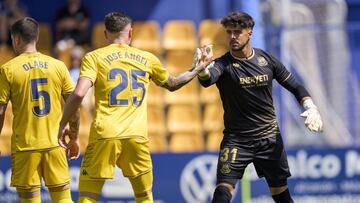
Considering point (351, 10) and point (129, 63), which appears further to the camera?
point (351, 10)

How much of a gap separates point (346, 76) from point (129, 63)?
607 centimetres

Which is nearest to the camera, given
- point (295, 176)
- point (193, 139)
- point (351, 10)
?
Answer: point (295, 176)

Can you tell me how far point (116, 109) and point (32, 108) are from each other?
0.83 meters

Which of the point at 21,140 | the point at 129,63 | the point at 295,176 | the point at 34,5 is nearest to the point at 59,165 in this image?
the point at 21,140

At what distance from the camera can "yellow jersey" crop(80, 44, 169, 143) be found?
8828 millimetres

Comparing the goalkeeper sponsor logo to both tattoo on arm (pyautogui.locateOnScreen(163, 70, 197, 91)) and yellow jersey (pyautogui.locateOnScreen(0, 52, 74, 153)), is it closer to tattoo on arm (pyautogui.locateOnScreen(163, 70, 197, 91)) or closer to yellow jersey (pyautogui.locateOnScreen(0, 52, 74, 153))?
tattoo on arm (pyautogui.locateOnScreen(163, 70, 197, 91))

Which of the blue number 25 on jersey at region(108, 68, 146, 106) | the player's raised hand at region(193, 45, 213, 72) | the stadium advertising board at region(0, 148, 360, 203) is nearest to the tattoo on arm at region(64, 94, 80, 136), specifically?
the blue number 25 on jersey at region(108, 68, 146, 106)

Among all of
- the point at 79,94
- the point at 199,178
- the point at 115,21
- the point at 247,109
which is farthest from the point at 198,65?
the point at 199,178

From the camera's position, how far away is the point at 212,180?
13312mm

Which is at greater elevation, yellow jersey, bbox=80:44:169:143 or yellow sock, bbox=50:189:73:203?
yellow jersey, bbox=80:44:169:143

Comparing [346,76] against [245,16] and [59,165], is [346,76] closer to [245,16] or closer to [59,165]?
[245,16]

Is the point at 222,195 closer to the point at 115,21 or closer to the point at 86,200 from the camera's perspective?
the point at 86,200

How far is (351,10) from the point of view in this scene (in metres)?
17.0

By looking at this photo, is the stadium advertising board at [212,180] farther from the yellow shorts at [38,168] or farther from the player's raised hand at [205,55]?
the player's raised hand at [205,55]
